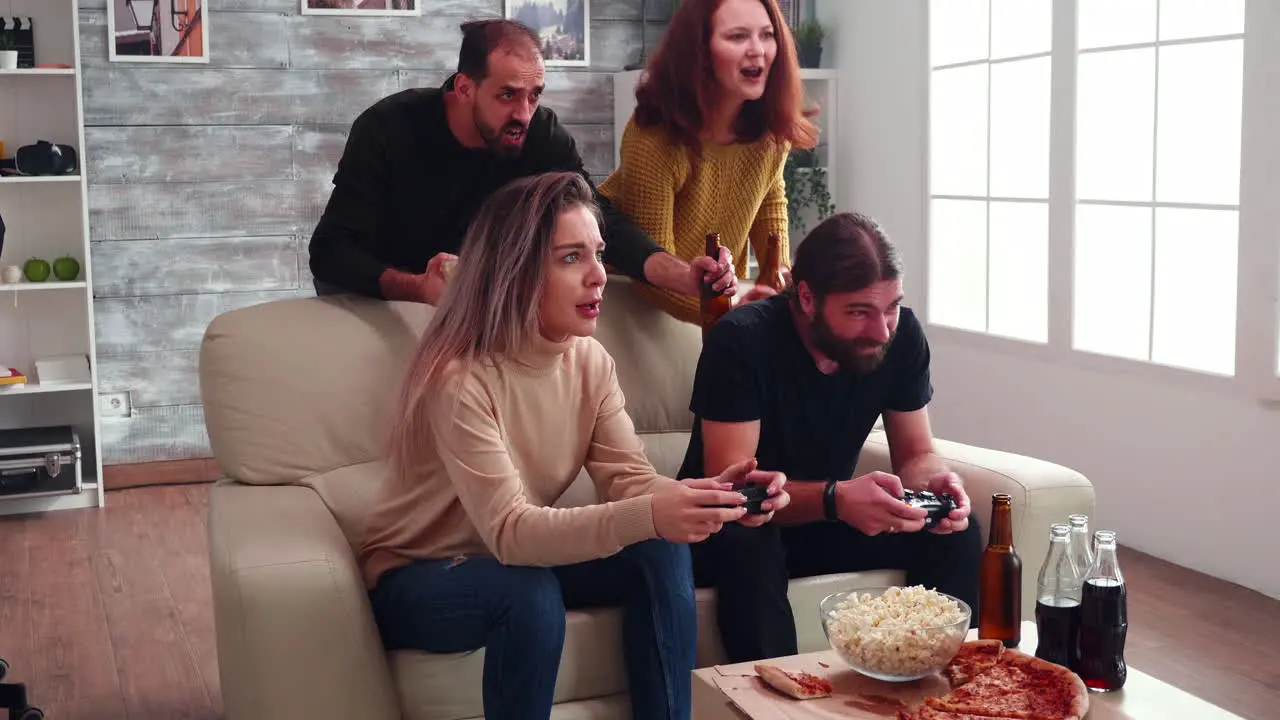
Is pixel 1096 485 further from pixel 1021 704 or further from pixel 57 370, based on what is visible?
pixel 57 370

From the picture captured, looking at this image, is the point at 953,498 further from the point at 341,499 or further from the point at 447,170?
the point at 447,170

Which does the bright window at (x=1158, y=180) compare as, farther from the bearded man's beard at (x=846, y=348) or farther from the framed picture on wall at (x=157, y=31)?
the framed picture on wall at (x=157, y=31)

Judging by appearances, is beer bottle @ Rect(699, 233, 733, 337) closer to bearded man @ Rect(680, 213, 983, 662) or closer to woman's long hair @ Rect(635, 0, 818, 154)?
bearded man @ Rect(680, 213, 983, 662)

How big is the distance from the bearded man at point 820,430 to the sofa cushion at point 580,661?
0.05m

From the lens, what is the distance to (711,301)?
275 centimetres

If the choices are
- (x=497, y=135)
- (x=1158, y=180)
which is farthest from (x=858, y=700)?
(x=1158, y=180)

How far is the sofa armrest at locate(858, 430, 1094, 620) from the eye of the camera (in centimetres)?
251

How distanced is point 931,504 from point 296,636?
1003 millimetres

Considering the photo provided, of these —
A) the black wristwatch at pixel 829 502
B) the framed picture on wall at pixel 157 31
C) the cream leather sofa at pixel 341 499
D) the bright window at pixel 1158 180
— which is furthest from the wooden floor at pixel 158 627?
the framed picture on wall at pixel 157 31

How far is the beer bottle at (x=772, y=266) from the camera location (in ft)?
9.43

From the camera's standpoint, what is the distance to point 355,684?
2078 millimetres

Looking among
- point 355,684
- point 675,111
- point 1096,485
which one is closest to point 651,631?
point 355,684

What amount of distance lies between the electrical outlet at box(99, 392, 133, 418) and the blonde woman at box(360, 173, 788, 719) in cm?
330

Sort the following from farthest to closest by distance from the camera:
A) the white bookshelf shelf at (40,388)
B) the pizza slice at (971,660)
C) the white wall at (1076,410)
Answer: the white bookshelf shelf at (40,388), the white wall at (1076,410), the pizza slice at (971,660)
